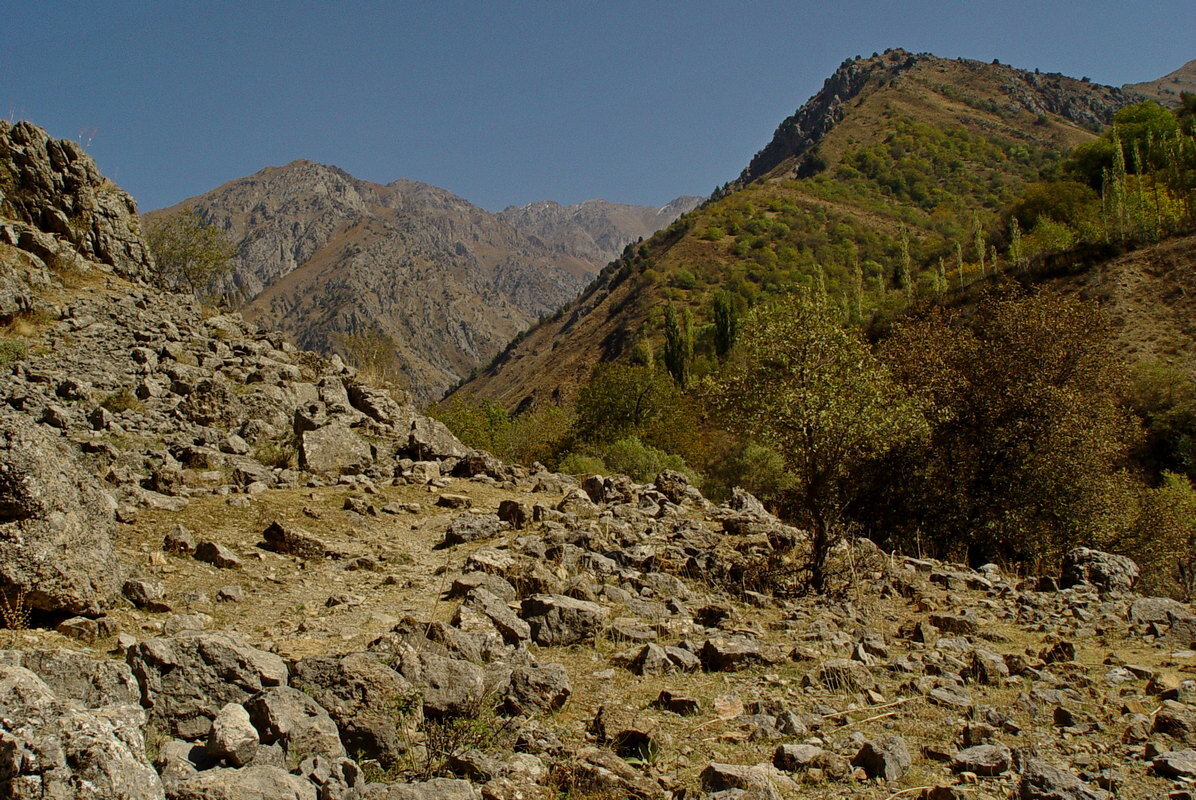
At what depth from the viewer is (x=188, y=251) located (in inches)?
1871

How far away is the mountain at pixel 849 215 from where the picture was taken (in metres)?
115

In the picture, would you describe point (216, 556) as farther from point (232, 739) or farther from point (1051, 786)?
point (1051, 786)

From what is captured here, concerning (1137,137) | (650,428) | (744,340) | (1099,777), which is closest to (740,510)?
(744,340)

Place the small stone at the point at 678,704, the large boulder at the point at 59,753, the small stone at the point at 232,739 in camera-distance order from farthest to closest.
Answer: the small stone at the point at 678,704
the small stone at the point at 232,739
the large boulder at the point at 59,753

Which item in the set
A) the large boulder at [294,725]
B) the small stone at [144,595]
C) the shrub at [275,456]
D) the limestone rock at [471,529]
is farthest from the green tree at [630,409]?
the large boulder at [294,725]

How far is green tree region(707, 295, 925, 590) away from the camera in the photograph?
12805 millimetres

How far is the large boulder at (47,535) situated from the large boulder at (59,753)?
3.08m

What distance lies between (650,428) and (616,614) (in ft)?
88.0

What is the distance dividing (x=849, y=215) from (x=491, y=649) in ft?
469

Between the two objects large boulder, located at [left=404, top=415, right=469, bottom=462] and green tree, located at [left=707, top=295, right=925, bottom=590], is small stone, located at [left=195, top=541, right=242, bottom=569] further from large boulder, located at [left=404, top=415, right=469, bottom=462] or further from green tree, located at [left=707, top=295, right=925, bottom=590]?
large boulder, located at [left=404, top=415, right=469, bottom=462]

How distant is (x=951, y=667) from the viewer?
26.0 feet

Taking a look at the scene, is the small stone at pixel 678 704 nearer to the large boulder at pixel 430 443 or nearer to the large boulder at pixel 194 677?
the large boulder at pixel 194 677

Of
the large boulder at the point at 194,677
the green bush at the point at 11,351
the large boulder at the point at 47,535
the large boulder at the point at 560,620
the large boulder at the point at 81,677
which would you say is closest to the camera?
the large boulder at the point at 81,677

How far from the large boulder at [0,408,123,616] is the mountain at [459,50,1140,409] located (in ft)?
284
